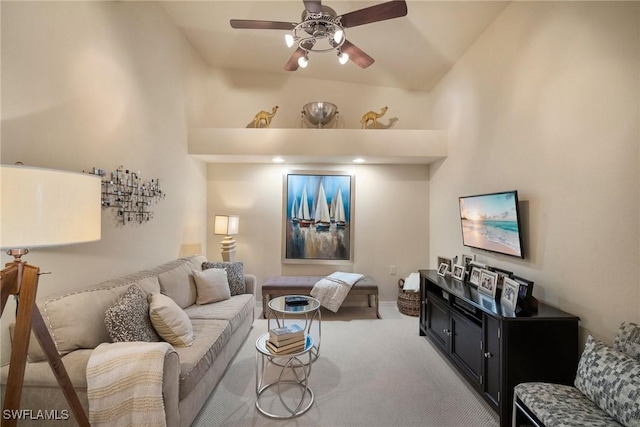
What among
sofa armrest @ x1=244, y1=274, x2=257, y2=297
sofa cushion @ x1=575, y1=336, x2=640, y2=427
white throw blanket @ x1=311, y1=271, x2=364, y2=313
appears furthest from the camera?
white throw blanket @ x1=311, y1=271, x2=364, y2=313

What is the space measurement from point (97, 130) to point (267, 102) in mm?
2549

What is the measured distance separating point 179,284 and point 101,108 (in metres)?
1.61

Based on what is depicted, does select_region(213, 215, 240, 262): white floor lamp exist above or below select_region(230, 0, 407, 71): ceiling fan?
below

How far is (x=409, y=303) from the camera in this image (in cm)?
387

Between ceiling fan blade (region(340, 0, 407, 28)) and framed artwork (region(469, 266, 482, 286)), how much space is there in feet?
7.21

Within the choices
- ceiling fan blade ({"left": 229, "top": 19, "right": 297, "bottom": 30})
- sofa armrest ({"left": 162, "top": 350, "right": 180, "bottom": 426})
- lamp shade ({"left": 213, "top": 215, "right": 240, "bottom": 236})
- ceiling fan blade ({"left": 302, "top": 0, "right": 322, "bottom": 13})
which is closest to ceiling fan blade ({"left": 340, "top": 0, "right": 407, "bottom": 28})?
ceiling fan blade ({"left": 302, "top": 0, "right": 322, "bottom": 13})

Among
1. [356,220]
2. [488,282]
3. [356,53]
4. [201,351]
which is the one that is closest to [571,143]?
[488,282]

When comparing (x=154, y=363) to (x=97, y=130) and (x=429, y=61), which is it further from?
(x=429, y=61)

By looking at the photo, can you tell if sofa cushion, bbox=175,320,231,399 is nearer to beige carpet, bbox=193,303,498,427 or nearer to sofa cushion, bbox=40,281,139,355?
beige carpet, bbox=193,303,498,427

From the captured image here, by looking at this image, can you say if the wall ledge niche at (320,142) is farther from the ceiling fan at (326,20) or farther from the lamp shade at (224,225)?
the ceiling fan at (326,20)

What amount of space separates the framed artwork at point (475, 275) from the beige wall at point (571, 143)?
0.77 feet

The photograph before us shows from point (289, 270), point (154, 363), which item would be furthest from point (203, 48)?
point (154, 363)

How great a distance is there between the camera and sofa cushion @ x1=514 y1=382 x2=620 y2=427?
1.30m

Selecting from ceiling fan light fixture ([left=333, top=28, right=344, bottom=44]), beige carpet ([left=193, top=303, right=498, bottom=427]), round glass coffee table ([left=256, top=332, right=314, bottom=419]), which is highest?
ceiling fan light fixture ([left=333, top=28, right=344, bottom=44])
